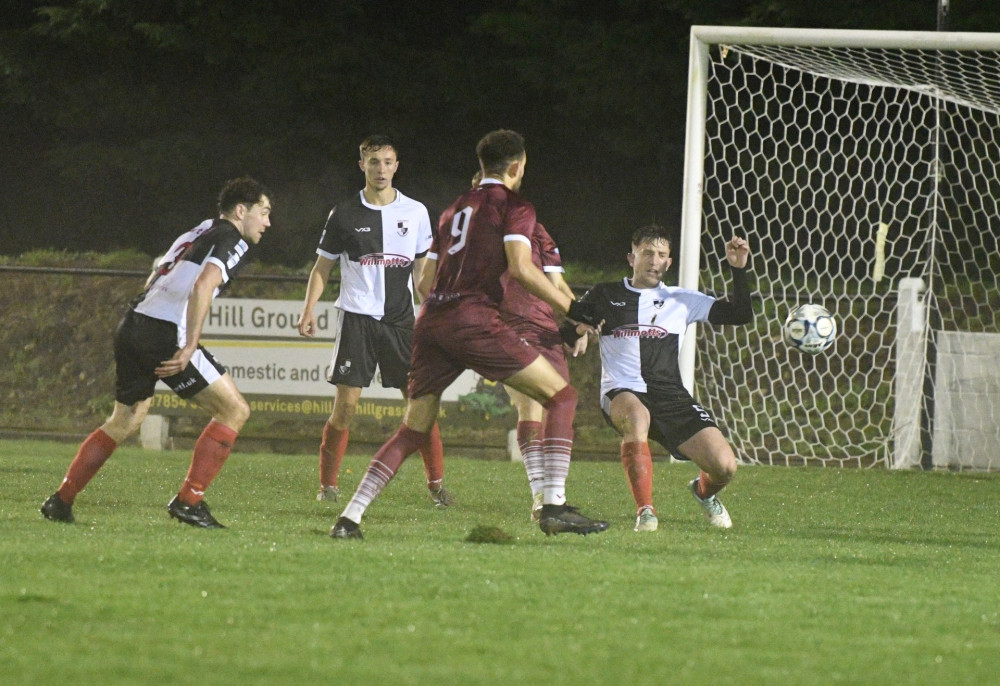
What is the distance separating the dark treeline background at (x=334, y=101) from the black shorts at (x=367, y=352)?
44.2ft

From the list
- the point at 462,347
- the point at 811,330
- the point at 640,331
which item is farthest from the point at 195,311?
the point at 811,330

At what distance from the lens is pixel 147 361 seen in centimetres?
662

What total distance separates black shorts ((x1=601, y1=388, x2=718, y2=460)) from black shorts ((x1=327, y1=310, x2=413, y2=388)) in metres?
1.59

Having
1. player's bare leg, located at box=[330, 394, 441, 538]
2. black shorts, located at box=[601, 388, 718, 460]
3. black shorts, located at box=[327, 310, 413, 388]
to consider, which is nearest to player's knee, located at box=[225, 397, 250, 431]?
player's bare leg, located at box=[330, 394, 441, 538]

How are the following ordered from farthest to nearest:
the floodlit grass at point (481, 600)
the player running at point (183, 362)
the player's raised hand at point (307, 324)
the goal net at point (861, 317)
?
the goal net at point (861, 317) < the player's raised hand at point (307, 324) < the player running at point (183, 362) < the floodlit grass at point (481, 600)

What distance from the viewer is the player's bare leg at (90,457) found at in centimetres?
665

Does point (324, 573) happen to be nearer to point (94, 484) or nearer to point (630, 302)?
point (630, 302)

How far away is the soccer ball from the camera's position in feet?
27.9

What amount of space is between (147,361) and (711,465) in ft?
9.13

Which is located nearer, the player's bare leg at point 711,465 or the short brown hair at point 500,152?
the short brown hair at point 500,152

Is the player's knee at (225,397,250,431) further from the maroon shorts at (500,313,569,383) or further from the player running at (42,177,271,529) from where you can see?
the maroon shorts at (500,313,569,383)

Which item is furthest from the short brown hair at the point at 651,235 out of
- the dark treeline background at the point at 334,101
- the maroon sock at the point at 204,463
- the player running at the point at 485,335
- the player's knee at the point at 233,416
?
the dark treeline background at the point at 334,101

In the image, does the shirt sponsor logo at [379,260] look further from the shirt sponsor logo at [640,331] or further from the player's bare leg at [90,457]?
the player's bare leg at [90,457]

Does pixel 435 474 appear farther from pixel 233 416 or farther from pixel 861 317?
pixel 861 317
